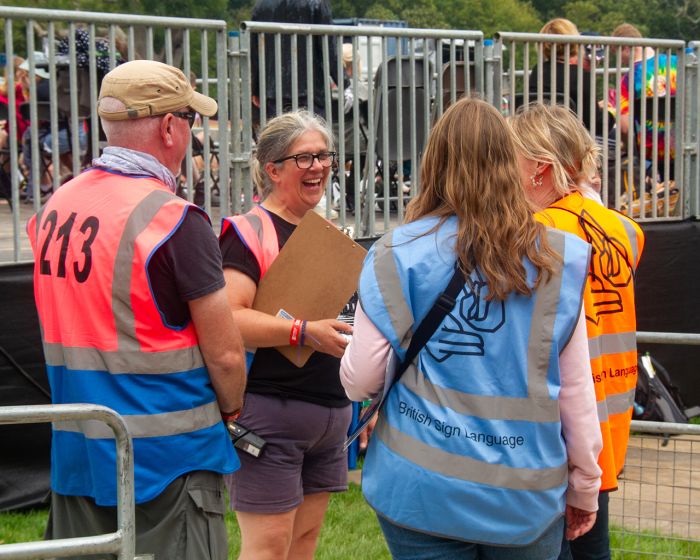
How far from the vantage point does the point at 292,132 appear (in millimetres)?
4117

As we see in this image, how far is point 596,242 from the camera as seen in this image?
3.51 meters

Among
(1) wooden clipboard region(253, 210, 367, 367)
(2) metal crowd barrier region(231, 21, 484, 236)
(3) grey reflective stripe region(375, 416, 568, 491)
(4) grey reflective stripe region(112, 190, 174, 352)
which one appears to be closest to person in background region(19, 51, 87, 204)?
(2) metal crowd barrier region(231, 21, 484, 236)

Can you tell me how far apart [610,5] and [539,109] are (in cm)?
6733

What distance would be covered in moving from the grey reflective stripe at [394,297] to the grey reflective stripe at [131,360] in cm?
64

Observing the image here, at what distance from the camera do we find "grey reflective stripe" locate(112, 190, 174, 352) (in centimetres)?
301

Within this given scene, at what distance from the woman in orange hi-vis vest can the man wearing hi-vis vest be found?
43.1 inches

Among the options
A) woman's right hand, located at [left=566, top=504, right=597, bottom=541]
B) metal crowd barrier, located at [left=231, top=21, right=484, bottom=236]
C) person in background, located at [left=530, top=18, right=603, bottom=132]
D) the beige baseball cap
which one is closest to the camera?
woman's right hand, located at [left=566, top=504, right=597, bottom=541]

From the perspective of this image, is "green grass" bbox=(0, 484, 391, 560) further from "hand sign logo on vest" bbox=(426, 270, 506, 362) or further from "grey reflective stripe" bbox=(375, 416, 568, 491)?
"hand sign logo on vest" bbox=(426, 270, 506, 362)

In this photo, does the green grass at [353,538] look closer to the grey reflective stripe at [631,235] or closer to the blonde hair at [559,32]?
the grey reflective stripe at [631,235]

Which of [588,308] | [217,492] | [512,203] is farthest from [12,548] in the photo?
[588,308]

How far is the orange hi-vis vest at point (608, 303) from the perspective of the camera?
11.3 ft

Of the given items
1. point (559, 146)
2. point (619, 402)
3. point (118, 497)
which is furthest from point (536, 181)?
point (118, 497)

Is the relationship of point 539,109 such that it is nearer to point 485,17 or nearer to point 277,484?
point 277,484

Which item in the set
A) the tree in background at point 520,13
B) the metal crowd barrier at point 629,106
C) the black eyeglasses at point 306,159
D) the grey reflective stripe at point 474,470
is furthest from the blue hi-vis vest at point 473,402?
the tree in background at point 520,13
